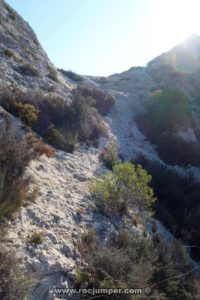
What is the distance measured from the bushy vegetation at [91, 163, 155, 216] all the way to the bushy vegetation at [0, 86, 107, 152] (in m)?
3.62

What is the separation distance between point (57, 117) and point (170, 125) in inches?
355

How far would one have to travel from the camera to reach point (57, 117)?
15.2 meters

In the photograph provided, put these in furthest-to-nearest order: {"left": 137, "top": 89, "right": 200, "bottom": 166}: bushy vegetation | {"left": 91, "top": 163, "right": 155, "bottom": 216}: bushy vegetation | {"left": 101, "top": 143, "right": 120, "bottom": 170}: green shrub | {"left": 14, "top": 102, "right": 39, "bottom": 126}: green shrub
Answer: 1. {"left": 137, "top": 89, "right": 200, "bottom": 166}: bushy vegetation
2. {"left": 101, "top": 143, "right": 120, "bottom": 170}: green shrub
3. {"left": 14, "top": 102, "right": 39, "bottom": 126}: green shrub
4. {"left": 91, "top": 163, "right": 155, "bottom": 216}: bushy vegetation

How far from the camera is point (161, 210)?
38.7 ft

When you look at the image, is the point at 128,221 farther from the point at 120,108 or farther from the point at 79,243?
the point at 120,108

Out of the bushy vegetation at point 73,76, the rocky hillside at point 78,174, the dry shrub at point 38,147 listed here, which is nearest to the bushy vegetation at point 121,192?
the rocky hillside at point 78,174

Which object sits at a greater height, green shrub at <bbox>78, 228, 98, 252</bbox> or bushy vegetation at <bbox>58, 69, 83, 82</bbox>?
bushy vegetation at <bbox>58, 69, 83, 82</bbox>

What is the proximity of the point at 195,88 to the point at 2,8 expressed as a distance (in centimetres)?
1722

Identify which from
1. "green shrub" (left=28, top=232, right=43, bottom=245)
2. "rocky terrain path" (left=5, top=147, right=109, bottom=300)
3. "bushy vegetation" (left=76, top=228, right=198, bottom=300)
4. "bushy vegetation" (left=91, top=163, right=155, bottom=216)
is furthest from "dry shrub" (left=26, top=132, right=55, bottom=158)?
"green shrub" (left=28, top=232, right=43, bottom=245)

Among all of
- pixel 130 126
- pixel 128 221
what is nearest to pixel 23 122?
pixel 128 221

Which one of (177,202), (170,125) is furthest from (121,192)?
(170,125)

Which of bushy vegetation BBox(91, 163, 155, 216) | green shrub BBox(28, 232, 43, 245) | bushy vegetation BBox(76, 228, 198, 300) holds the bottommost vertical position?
bushy vegetation BBox(76, 228, 198, 300)

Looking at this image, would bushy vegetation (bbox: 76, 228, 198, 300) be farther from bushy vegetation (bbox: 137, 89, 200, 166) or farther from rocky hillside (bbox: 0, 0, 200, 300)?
bushy vegetation (bbox: 137, 89, 200, 166)

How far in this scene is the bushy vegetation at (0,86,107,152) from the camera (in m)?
12.8
